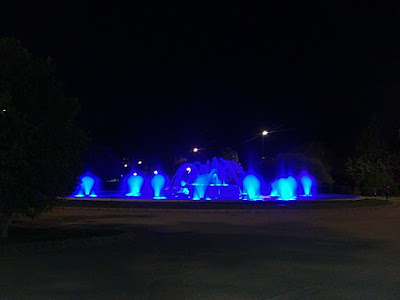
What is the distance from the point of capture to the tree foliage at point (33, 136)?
12672mm

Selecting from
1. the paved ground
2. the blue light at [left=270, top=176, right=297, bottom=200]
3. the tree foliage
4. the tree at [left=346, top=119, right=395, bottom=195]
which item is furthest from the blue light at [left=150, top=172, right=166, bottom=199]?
the tree foliage

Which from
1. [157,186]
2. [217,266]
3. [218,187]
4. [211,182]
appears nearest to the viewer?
[217,266]

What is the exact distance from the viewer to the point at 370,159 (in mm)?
58625

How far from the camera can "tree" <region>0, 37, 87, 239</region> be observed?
41.6ft

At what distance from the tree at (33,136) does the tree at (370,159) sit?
43040 mm

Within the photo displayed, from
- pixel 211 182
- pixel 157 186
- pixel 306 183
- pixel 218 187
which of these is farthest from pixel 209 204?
pixel 306 183

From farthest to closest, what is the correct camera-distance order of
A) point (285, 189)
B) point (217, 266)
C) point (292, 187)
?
1. point (292, 187)
2. point (285, 189)
3. point (217, 266)

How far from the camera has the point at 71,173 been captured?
14.4 m

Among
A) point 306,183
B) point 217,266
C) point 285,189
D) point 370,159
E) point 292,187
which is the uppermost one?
point 370,159

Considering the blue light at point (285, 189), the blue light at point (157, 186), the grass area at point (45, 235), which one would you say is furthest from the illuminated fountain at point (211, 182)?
the grass area at point (45, 235)

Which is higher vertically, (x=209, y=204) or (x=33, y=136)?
(x=33, y=136)

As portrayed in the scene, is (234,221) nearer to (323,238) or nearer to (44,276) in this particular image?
(323,238)

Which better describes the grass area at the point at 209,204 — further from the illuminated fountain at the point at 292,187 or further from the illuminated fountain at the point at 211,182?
the illuminated fountain at the point at 292,187

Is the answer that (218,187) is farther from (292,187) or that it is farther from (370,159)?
(370,159)
